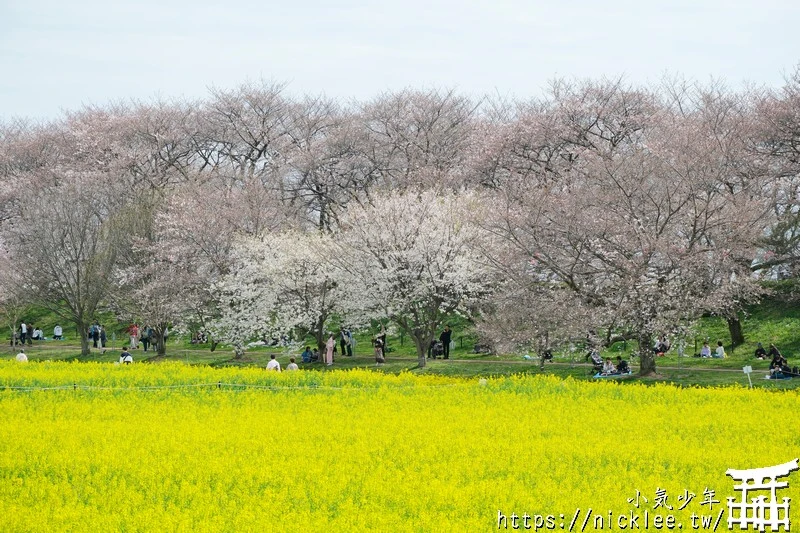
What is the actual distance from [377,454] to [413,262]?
26059 millimetres

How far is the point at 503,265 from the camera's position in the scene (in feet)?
124

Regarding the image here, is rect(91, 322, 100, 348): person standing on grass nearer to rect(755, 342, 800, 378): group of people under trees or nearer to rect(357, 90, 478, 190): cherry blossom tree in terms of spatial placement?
rect(357, 90, 478, 190): cherry blossom tree

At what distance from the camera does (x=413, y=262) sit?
1711 inches

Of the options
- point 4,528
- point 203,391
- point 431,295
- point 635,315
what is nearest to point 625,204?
point 635,315

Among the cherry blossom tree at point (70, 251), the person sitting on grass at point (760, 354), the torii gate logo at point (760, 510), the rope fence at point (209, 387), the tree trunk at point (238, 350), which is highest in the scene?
the cherry blossom tree at point (70, 251)

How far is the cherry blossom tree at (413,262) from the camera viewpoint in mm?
42906

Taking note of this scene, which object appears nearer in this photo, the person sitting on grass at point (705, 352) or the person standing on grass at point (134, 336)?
the person sitting on grass at point (705, 352)

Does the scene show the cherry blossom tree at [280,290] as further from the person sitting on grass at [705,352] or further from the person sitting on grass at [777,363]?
the person sitting on grass at [777,363]

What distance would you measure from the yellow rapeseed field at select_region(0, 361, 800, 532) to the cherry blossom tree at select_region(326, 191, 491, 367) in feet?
43.1

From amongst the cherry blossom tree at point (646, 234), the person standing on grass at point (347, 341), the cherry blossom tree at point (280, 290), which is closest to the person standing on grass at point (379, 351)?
the cherry blossom tree at point (280, 290)

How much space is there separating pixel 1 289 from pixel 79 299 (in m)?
7.11

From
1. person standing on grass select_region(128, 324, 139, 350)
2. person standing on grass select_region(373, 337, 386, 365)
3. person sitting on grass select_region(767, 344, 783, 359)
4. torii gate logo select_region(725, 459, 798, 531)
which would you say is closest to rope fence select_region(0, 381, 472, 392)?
person sitting on grass select_region(767, 344, 783, 359)

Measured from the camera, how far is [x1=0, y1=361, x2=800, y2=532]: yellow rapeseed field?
13.3 m

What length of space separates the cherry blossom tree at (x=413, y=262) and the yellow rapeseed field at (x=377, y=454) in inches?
517
